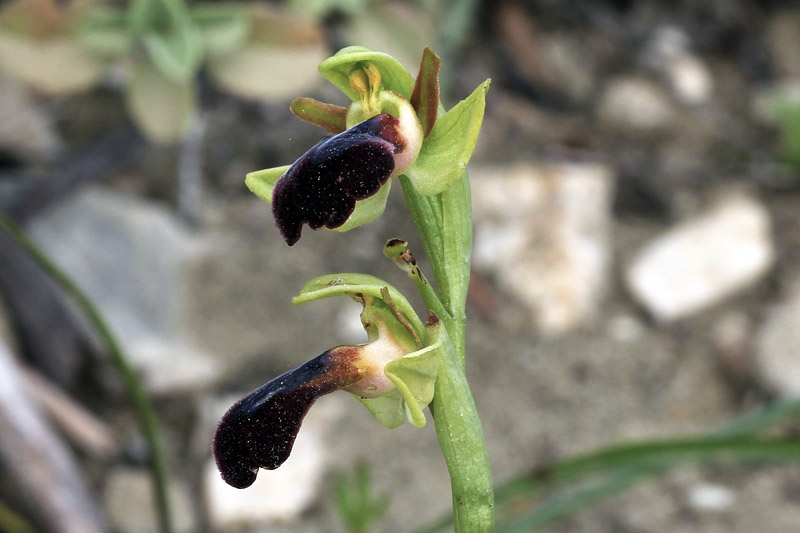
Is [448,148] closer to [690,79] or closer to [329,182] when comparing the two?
[329,182]

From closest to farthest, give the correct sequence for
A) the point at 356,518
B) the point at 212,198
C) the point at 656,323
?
the point at 356,518 → the point at 656,323 → the point at 212,198

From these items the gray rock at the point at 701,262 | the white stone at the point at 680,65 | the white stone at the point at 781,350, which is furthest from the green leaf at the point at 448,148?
the white stone at the point at 680,65

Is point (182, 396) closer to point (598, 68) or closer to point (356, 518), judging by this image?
point (356, 518)

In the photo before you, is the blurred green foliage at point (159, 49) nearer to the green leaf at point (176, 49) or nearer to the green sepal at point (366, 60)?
the green leaf at point (176, 49)

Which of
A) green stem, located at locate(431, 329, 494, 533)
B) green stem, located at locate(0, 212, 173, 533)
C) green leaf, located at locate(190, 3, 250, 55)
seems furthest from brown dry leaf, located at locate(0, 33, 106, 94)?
green stem, located at locate(431, 329, 494, 533)

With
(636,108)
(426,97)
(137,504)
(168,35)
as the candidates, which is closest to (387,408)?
(426,97)

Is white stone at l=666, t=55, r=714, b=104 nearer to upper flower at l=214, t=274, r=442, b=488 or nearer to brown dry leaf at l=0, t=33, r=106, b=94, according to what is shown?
brown dry leaf at l=0, t=33, r=106, b=94

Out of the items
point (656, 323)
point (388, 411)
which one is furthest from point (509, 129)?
point (388, 411)
